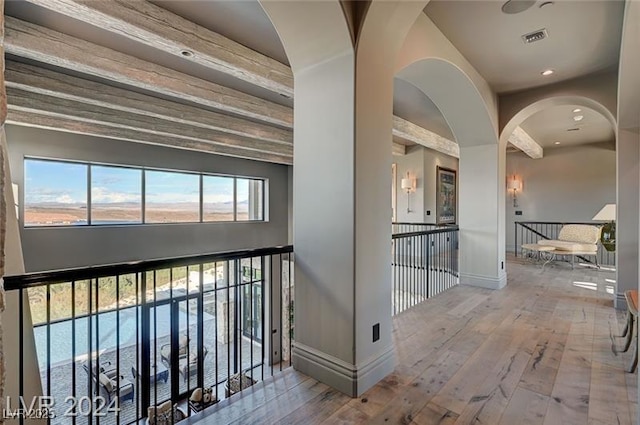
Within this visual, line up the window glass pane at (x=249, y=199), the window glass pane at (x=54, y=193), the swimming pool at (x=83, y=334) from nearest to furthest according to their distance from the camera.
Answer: the window glass pane at (x=54, y=193), the swimming pool at (x=83, y=334), the window glass pane at (x=249, y=199)

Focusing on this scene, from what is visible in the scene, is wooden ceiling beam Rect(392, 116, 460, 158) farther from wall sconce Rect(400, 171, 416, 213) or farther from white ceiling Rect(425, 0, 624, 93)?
white ceiling Rect(425, 0, 624, 93)

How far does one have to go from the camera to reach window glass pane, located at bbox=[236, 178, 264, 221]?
8.14 m

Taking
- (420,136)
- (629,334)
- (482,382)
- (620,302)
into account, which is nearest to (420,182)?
(420,136)

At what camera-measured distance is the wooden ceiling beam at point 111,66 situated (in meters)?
2.64

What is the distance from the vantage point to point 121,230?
5957 millimetres

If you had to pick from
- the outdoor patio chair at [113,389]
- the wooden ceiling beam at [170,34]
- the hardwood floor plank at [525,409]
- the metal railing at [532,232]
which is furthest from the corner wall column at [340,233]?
the metal railing at [532,232]

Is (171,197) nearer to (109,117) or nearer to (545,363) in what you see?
(109,117)

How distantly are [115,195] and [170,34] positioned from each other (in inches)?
177

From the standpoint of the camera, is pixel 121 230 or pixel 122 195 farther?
pixel 122 195

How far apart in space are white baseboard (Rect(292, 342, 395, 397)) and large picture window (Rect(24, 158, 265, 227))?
536cm

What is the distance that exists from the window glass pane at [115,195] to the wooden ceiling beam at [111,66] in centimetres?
304

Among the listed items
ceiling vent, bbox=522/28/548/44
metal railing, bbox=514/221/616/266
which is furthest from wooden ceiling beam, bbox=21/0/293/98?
metal railing, bbox=514/221/616/266

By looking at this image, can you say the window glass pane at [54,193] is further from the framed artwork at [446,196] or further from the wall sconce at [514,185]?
the wall sconce at [514,185]

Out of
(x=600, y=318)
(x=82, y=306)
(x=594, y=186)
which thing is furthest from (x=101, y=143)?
(x=594, y=186)
